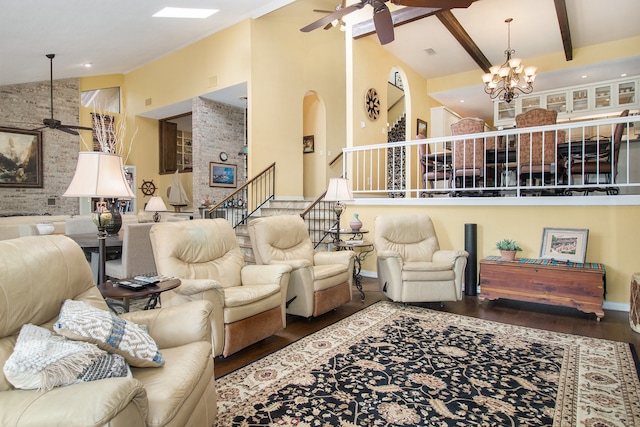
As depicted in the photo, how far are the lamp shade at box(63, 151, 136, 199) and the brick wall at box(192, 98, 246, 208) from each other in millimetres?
5723

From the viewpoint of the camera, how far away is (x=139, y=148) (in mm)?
9930

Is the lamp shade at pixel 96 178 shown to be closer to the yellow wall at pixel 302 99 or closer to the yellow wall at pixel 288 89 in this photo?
the yellow wall at pixel 302 99

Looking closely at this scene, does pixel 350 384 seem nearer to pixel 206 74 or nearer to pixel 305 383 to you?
pixel 305 383

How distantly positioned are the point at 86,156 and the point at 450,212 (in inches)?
164

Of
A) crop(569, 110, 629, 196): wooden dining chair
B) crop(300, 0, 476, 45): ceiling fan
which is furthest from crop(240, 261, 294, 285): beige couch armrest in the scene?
crop(569, 110, 629, 196): wooden dining chair

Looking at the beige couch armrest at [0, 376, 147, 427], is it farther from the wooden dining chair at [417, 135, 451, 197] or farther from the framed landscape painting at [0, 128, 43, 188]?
the framed landscape painting at [0, 128, 43, 188]

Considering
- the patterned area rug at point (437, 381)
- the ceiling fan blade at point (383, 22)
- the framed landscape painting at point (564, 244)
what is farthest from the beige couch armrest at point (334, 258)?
the ceiling fan blade at point (383, 22)

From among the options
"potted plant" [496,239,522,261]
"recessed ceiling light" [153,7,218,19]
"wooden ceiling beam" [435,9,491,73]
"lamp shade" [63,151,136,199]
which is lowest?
"potted plant" [496,239,522,261]

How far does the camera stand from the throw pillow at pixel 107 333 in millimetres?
1414

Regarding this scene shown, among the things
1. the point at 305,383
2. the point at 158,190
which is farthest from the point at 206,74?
the point at 305,383

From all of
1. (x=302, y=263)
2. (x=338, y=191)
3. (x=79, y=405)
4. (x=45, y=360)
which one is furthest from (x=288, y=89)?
(x=79, y=405)

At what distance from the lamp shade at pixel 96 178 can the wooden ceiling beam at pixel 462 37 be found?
522 centimetres

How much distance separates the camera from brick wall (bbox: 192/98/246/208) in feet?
26.5

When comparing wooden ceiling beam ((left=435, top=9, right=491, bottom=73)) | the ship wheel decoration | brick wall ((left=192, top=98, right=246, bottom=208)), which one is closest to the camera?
wooden ceiling beam ((left=435, top=9, right=491, bottom=73))
